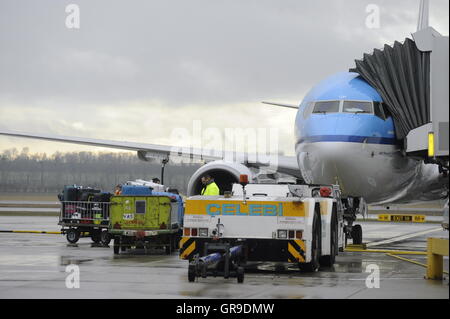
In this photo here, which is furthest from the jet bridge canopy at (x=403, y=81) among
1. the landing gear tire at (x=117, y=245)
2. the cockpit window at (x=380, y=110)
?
the landing gear tire at (x=117, y=245)

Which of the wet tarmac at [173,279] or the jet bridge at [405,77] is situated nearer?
the wet tarmac at [173,279]

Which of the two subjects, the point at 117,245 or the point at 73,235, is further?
the point at 73,235

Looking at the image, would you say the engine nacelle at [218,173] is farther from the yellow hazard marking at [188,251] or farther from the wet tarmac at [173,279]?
the yellow hazard marking at [188,251]

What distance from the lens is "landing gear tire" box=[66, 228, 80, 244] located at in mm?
20297

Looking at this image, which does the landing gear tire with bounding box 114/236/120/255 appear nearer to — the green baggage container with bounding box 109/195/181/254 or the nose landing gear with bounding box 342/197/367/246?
the green baggage container with bounding box 109/195/181/254

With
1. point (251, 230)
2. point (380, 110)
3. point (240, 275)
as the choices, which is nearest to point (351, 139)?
point (380, 110)

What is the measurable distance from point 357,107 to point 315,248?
483cm

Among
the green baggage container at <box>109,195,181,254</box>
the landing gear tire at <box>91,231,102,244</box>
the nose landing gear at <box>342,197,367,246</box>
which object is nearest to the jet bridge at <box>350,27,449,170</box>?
the nose landing gear at <box>342,197,367,246</box>

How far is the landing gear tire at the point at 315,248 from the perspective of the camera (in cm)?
1317

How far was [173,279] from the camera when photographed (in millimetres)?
11859

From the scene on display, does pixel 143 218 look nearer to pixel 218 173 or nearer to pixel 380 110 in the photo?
pixel 218 173

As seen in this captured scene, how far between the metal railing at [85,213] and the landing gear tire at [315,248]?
791 cm

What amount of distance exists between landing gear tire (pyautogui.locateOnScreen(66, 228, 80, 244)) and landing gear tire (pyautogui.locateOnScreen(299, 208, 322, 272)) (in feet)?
27.9

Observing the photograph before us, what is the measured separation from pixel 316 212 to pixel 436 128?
165 inches
